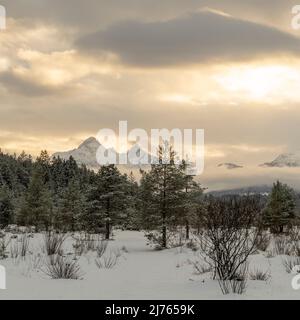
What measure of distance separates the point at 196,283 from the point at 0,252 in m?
6.03

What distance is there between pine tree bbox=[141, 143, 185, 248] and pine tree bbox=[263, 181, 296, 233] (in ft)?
57.3

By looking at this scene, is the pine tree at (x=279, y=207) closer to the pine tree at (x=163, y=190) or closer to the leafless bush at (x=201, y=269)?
the pine tree at (x=163, y=190)

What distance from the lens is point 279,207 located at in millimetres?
40438

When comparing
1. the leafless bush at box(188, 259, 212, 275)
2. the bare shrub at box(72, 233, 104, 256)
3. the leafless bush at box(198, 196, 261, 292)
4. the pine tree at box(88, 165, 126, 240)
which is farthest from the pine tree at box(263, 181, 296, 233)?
the leafless bush at box(198, 196, 261, 292)

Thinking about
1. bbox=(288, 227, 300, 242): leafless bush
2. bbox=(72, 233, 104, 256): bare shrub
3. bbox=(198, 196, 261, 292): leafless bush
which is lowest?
bbox=(72, 233, 104, 256): bare shrub

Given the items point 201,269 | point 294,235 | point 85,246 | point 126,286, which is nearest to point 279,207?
point 294,235

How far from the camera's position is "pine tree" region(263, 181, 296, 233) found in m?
39.8

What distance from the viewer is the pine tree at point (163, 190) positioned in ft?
79.6

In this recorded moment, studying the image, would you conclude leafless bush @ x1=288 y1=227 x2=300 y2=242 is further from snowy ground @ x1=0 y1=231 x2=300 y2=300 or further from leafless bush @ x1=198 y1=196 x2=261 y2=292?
leafless bush @ x1=198 y1=196 x2=261 y2=292

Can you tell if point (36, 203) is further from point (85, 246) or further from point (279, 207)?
point (85, 246)

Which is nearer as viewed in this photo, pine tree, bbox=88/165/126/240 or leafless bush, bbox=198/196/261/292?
leafless bush, bbox=198/196/261/292

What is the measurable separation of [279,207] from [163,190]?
63.1 feet

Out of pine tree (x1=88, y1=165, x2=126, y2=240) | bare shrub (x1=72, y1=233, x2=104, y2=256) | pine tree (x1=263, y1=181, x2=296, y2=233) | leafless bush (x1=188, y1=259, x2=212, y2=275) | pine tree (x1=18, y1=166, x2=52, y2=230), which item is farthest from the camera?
pine tree (x1=18, y1=166, x2=52, y2=230)
